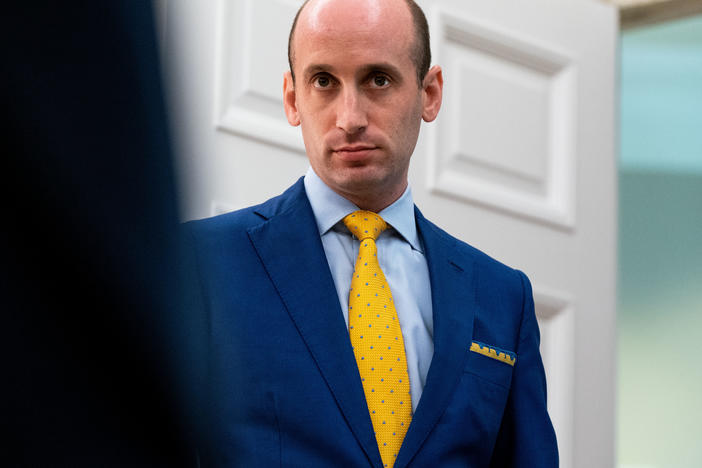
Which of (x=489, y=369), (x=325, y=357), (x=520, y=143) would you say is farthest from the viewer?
(x=520, y=143)

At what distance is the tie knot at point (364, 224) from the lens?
3.74ft

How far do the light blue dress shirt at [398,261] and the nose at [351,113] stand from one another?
11 centimetres

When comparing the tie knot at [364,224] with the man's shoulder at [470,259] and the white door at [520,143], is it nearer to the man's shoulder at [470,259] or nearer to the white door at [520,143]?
the man's shoulder at [470,259]

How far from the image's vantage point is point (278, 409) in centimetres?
100

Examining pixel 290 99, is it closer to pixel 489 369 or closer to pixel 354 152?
pixel 354 152

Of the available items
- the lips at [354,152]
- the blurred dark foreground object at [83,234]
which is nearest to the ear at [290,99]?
the lips at [354,152]

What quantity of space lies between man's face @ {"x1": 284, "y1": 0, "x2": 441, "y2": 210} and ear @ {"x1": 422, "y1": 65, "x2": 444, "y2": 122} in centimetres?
7

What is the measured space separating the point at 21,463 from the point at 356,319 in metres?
0.80

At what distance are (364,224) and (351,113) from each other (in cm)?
15

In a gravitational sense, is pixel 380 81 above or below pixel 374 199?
above

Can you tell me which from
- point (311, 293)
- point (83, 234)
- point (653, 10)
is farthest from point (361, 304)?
point (653, 10)

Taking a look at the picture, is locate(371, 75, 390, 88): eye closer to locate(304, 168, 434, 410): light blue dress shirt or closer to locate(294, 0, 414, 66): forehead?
locate(294, 0, 414, 66): forehead

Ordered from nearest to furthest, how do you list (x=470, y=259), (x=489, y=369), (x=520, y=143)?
(x=489, y=369) → (x=470, y=259) → (x=520, y=143)

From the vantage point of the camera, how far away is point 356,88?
1071 mm
